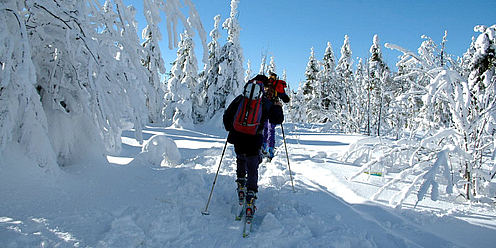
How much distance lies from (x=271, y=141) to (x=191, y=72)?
68.4 ft

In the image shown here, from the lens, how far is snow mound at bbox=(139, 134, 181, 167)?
5.51 metres

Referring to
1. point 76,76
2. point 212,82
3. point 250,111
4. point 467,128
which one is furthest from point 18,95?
point 212,82

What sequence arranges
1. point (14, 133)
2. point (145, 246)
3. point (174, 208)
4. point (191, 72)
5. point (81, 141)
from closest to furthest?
point (145, 246), point (14, 133), point (174, 208), point (81, 141), point (191, 72)

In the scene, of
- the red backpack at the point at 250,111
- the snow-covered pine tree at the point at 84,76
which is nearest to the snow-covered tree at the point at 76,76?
the snow-covered pine tree at the point at 84,76

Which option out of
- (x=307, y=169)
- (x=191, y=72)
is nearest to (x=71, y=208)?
(x=307, y=169)

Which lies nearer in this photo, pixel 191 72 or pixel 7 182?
pixel 7 182

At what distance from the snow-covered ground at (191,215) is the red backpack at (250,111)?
1.08 m

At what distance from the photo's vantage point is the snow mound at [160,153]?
18.1 ft

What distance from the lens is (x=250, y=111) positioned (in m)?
3.18

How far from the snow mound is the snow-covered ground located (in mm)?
1431

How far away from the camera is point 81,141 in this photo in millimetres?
3965

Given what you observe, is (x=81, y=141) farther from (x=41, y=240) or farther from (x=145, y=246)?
(x=145, y=246)

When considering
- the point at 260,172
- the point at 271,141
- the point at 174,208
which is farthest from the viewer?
the point at 271,141

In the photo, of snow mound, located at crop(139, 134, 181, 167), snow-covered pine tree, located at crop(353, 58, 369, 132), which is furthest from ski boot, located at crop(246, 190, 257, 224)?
snow-covered pine tree, located at crop(353, 58, 369, 132)
